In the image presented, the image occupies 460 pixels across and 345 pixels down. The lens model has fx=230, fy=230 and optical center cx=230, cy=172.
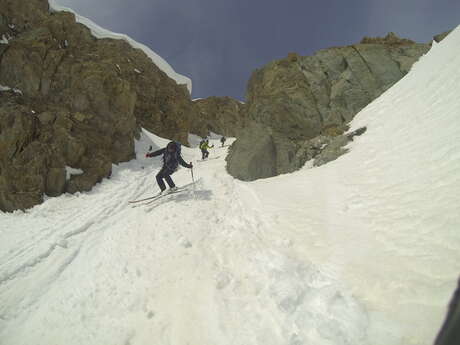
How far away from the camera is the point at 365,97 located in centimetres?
1917

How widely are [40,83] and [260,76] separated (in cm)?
2152

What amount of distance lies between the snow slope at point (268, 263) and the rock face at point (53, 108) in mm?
5249

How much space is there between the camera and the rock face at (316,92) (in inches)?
629

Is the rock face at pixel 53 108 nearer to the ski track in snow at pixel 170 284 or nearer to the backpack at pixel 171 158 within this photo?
the ski track in snow at pixel 170 284

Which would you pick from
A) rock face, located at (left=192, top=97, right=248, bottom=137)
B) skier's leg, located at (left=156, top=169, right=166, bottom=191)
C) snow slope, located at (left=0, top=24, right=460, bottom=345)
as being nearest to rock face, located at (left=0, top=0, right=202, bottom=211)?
snow slope, located at (left=0, top=24, right=460, bottom=345)

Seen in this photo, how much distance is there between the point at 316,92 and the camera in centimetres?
2091

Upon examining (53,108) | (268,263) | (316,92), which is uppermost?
(316,92)

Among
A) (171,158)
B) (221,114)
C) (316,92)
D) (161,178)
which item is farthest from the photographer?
(221,114)

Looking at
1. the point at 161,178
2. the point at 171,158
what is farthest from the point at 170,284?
the point at 161,178

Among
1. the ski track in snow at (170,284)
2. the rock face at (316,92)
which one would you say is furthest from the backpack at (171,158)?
the rock face at (316,92)

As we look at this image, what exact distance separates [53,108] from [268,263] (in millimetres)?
19220

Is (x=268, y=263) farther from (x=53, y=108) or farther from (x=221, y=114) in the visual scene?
(x=221, y=114)

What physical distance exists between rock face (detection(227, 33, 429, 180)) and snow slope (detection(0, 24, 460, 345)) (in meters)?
7.36

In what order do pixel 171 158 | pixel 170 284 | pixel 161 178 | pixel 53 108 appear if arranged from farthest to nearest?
1. pixel 53 108
2. pixel 161 178
3. pixel 171 158
4. pixel 170 284
